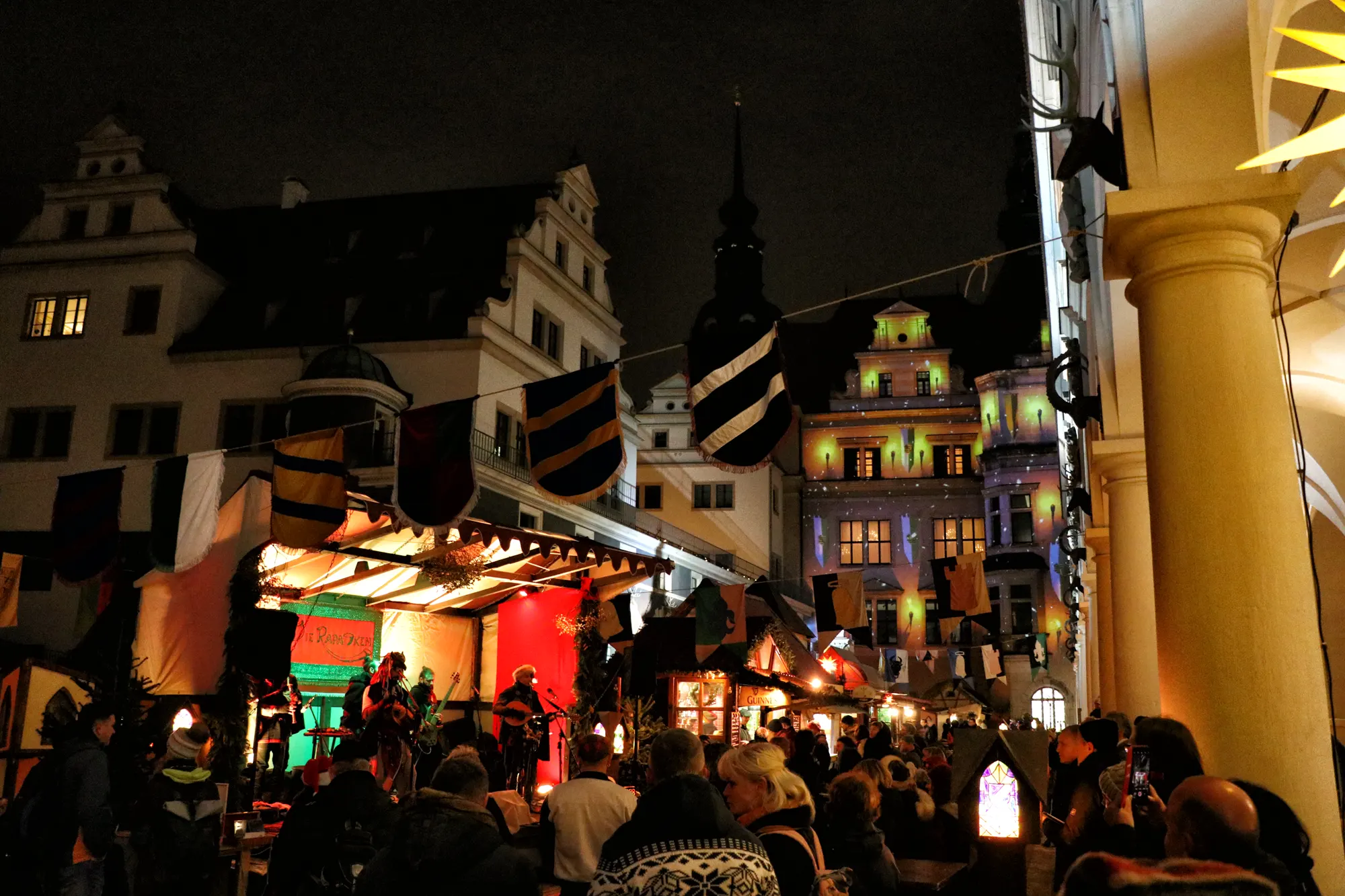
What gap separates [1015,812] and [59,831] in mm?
6379

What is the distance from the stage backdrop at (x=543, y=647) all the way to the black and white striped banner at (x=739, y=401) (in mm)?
8419

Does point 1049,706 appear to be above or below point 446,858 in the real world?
above

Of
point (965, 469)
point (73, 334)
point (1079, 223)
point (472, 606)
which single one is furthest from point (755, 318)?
point (1079, 223)

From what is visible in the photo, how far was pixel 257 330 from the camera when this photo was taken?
33.0 metres

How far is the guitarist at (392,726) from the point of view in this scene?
1362cm

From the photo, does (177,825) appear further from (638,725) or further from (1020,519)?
Answer: (1020,519)

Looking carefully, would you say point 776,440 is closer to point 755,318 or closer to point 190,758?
point 190,758

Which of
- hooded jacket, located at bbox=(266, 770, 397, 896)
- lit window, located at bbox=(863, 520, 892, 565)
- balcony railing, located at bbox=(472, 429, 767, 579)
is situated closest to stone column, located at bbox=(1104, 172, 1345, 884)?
hooded jacket, located at bbox=(266, 770, 397, 896)

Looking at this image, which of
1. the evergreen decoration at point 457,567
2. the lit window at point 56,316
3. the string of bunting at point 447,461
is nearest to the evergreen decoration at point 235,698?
the string of bunting at point 447,461

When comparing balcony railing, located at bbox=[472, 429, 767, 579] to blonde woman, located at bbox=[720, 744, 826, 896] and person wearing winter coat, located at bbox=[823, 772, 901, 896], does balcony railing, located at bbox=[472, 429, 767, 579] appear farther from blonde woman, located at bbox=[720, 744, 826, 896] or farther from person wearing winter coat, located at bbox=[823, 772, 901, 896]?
blonde woman, located at bbox=[720, 744, 826, 896]

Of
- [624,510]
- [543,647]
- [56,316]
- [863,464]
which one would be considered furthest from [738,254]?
[543,647]

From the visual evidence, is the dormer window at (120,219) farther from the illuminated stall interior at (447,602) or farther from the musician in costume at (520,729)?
the musician in costume at (520,729)

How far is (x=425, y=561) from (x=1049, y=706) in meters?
40.2

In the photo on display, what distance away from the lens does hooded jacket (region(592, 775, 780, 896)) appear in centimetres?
347
